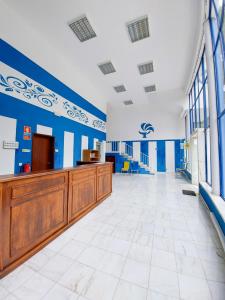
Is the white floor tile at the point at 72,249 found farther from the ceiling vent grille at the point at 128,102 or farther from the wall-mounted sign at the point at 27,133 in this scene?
the ceiling vent grille at the point at 128,102

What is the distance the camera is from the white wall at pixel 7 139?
3.79 metres

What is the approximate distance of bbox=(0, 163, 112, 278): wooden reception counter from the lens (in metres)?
1.62

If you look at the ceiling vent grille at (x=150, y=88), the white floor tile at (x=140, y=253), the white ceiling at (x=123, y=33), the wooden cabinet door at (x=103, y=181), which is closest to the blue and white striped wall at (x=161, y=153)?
the ceiling vent grille at (x=150, y=88)

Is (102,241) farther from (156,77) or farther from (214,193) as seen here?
(156,77)

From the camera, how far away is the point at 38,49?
4.80m

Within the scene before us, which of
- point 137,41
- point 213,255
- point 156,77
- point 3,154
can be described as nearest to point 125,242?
point 213,255

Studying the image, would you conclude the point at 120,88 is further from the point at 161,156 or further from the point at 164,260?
the point at 164,260

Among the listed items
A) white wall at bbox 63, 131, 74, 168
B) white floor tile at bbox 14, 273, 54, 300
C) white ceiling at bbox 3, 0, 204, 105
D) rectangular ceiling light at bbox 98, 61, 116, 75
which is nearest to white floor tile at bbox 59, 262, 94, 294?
white floor tile at bbox 14, 273, 54, 300

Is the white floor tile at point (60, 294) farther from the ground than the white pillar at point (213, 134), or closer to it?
closer to it

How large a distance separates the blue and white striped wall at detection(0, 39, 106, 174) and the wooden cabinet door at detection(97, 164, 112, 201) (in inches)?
94.9

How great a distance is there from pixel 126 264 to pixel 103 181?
99.3 inches

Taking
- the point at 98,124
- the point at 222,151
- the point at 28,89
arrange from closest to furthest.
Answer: the point at 222,151 < the point at 28,89 < the point at 98,124

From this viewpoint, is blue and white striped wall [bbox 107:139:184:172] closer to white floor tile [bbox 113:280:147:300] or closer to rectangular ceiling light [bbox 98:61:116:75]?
rectangular ceiling light [bbox 98:61:116:75]

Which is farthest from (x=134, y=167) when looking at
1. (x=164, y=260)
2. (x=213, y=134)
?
(x=164, y=260)
